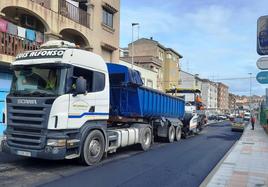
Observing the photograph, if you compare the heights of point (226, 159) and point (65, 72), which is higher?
point (65, 72)

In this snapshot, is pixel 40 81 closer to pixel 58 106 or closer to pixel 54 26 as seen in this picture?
pixel 58 106

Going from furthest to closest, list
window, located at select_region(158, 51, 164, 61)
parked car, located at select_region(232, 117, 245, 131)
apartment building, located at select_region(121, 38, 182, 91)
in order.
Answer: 1. window, located at select_region(158, 51, 164, 61)
2. apartment building, located at select_region(121, 38, 182, 91)
3. parked car, located at select_region(232, 117, 245, 131)

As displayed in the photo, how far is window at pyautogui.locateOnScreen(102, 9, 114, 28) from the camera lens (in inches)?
1120

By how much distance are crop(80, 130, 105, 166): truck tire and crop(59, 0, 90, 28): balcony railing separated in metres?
13.7

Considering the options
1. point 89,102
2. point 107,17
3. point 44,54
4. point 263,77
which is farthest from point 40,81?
point 107,17

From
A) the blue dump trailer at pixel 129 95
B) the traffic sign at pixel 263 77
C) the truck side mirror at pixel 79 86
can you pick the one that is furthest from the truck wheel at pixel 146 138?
the traffic sign at pixel 263 77

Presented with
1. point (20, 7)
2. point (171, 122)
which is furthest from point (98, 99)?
point (20, 7)

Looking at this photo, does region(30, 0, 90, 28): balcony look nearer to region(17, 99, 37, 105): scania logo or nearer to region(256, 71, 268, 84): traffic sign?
region(17, 99, 37, 105): scania logo

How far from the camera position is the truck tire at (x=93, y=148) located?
11.1m

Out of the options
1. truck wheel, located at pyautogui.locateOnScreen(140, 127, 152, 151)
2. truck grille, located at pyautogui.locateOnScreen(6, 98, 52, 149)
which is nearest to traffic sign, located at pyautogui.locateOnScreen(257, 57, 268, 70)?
truck grille, located at pyautogui.locateOnScreen(6, 98, 52, 149)

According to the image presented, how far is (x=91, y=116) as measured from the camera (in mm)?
11547

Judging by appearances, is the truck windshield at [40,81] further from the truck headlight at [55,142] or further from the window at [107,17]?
the window at [107,17]

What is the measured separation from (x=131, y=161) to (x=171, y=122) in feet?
25.6

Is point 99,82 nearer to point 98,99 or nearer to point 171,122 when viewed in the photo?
point 98,99
